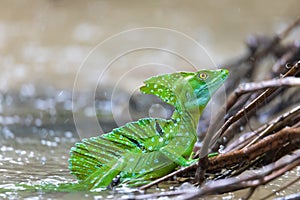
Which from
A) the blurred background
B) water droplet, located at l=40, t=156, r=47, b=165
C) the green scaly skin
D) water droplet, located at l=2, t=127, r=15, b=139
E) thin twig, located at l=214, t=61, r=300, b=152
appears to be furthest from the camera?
the blurred background

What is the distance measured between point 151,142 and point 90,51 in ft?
10.4

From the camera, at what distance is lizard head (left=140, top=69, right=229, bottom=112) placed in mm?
1416

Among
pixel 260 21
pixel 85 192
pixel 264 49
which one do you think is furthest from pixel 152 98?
pixel 260 21

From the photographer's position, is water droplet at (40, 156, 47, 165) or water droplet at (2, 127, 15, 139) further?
water droplet at (2, 127, 15, 139)

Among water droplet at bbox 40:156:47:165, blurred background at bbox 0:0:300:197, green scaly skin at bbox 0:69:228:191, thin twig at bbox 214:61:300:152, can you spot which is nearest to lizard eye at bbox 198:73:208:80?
green scaly skin at bbox 0:69:228:191

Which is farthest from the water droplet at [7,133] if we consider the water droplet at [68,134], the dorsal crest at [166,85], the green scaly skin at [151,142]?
the dorsal crest at [166,85]

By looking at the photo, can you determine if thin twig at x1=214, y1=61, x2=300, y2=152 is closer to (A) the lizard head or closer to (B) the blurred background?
(A) the lizard head

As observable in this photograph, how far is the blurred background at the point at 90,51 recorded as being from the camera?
9.80 feet

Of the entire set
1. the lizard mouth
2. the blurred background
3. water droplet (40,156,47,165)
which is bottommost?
the lizard mouth

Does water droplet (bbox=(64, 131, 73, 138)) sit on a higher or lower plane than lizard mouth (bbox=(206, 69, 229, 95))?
higher

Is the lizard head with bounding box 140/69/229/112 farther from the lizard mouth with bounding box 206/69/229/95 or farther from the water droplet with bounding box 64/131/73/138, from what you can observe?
the water droplet with bounding box 64/131/73/138

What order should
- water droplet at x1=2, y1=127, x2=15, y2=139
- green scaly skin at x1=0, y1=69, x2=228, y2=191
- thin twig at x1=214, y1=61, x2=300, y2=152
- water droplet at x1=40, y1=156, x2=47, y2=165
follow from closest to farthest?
1. thin twig at x1=214, y1=61, x2=300, y2=152
2. green scaly skin at x1=0, y1=69, x2=228, y2=191
3. water droplet at x1=40, y1=156, x2=47, y2=165
4. water droplet at x1=2, y1=127, x2=15, y2=139

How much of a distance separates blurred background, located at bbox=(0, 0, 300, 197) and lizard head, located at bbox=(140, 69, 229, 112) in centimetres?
105

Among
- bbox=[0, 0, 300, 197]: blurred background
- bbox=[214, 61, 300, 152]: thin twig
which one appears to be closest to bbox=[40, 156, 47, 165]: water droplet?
bbox=[0, 0, 300, 197]: blurred background
